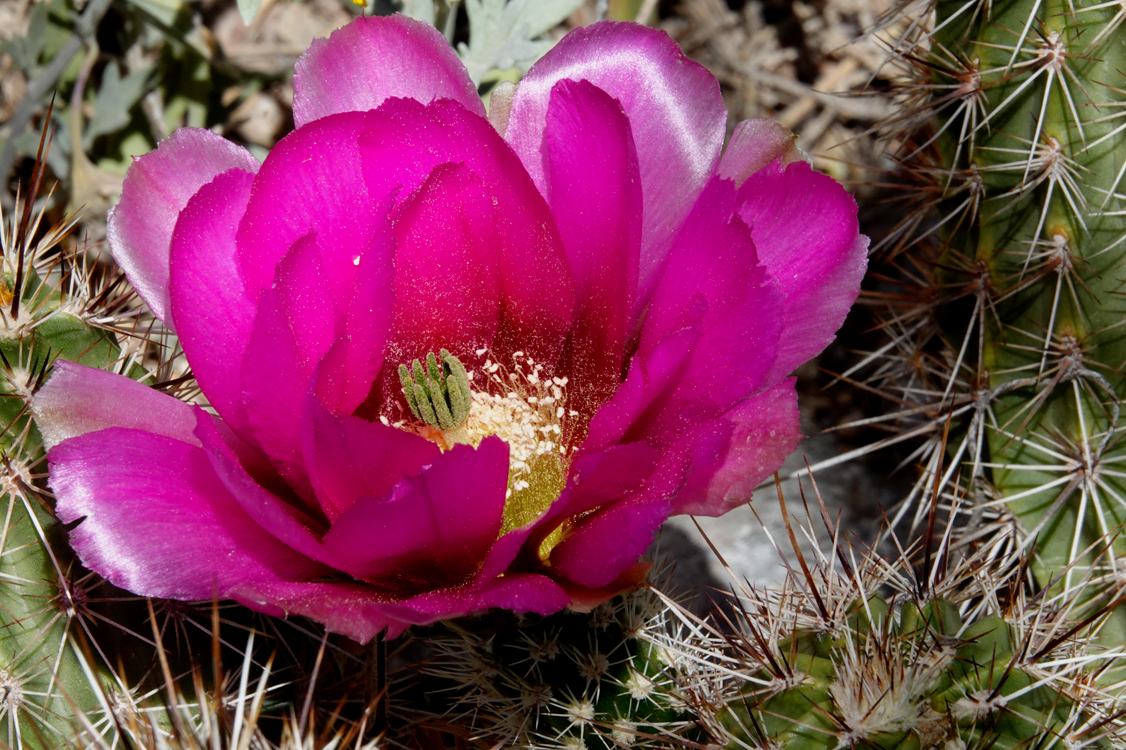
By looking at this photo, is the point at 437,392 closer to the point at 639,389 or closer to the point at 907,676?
the point at 639,389

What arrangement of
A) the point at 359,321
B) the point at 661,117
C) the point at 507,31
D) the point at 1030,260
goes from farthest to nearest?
the point at 507,31 → the point at 1030,260 → the point at 661,117 → the point at 359,321

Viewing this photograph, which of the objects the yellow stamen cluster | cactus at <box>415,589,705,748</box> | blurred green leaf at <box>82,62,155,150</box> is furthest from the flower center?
blurred green leaf at <box>82,62,155,150</box>

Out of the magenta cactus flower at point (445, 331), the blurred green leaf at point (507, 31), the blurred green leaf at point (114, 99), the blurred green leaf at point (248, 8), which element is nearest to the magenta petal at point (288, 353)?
the magenta cactus flower at point (445, 331)

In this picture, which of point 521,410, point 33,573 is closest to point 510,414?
point 521,410

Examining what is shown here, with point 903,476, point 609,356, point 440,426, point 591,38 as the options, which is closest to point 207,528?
Result: point 440,426

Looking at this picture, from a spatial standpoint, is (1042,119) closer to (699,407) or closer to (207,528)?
Answer: (699,407)
